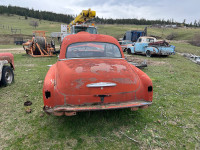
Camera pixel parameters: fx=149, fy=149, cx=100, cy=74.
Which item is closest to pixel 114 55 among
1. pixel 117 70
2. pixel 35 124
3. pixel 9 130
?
pixel 117 70

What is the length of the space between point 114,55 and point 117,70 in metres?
0.89

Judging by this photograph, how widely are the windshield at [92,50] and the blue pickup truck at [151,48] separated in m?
9.10

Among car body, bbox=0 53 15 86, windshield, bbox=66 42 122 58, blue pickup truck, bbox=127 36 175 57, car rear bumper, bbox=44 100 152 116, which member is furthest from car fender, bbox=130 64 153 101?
blue pickup truck, bbox=127 36 175 57

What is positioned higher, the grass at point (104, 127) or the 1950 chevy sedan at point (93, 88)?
the 1950 chevy sedan at point (93, 88)

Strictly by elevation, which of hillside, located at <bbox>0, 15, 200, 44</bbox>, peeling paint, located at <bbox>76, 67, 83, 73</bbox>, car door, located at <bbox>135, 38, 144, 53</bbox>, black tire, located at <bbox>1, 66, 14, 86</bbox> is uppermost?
hillside, located at <bbox>0, 15, 200, 44</bbox>

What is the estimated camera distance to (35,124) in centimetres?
300

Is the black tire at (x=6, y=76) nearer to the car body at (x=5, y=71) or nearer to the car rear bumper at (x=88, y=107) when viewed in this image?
the car body at (x=5, y=71)

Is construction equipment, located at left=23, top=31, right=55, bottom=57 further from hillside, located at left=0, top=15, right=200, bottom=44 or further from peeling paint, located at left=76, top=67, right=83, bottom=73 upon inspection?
hillside, located at left=0, top=15, right=200, bottom=44

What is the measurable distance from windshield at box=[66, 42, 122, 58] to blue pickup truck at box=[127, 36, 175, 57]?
29.9ft

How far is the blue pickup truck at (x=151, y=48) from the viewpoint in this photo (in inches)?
467

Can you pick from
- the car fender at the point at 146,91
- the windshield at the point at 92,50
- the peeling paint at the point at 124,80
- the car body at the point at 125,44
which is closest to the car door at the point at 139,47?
the car body at the point at 125,44

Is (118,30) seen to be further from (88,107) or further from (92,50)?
(88,107)

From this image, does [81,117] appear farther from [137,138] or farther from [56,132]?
[137,138]

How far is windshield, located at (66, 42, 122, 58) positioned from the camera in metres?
3.61
